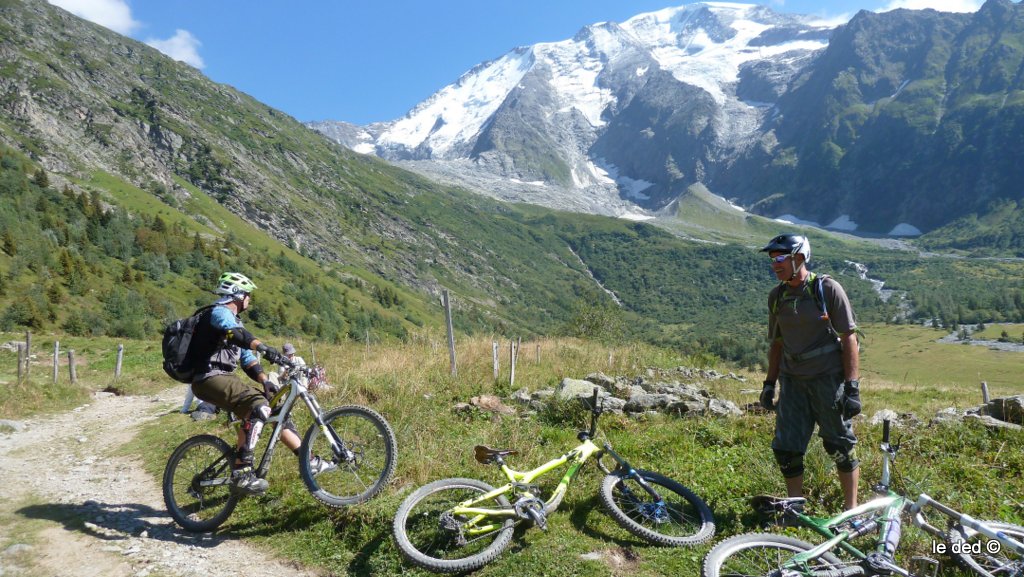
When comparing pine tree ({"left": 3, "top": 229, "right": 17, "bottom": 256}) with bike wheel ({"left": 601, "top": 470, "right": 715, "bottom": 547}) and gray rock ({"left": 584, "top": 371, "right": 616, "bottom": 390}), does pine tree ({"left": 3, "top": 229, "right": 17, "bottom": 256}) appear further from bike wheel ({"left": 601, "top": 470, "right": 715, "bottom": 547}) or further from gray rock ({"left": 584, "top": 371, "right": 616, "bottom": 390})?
bike wheel ({"left": 601, "top": 470, "right": 715, "bottom": 547})

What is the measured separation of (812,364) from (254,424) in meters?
6.34

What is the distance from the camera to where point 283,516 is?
21.1 feet


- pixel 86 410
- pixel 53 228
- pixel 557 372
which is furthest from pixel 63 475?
pixel 53 228

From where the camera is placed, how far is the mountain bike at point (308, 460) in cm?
630

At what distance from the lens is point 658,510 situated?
5855 millimetres

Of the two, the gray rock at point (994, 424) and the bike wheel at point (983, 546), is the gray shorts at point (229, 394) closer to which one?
the bike wheel at point (983, 546)

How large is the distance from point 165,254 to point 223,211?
2400 inches

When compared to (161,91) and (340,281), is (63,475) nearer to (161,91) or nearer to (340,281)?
(340,281)

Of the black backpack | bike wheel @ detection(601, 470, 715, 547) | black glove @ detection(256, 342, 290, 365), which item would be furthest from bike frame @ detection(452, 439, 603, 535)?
the black backpack

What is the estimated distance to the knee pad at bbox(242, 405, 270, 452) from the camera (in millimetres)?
6266

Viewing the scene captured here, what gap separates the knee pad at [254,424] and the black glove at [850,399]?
6402 millimetres

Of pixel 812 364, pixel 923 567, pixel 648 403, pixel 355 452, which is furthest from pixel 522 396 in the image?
pixel 923 567

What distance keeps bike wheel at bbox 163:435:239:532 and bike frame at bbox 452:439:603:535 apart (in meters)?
3.16

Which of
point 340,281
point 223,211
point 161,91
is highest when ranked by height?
point 161,91
